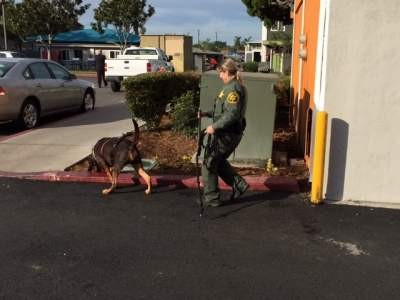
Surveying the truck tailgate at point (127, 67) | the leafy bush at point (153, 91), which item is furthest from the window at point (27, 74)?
the truck tailgate at point (127, 67)

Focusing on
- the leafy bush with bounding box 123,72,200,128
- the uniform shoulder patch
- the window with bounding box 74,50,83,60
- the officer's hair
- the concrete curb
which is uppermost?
the window with bounding box 74,50,83,60

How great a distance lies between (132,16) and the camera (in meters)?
51.3

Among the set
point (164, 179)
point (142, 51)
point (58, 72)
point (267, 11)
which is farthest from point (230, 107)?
point (267, 11)

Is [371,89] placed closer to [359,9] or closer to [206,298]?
[359,9]

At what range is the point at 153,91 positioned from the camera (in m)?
9.88

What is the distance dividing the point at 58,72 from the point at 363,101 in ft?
28.1

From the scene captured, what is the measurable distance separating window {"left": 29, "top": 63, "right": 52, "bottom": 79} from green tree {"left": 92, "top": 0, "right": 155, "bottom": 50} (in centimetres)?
4037

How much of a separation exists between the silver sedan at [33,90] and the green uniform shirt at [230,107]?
6074mm

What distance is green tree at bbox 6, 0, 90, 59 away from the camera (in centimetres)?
4512

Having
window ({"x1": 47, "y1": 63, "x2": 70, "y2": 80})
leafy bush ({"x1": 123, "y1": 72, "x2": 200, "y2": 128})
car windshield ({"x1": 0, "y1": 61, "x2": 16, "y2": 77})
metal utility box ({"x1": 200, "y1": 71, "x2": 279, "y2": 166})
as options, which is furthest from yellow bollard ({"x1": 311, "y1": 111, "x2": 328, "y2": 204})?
window ({"x1": 47, "y1": 63, "x2": 70, "y2": 80})

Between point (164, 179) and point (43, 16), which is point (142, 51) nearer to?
point (164, 179)

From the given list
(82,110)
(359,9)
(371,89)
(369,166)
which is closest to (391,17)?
(359,9)

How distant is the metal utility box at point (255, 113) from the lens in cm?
752

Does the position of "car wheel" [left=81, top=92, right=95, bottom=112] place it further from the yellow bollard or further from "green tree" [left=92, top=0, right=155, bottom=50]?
"green tree" [left=92, top=0, right=155, bottom=50]
